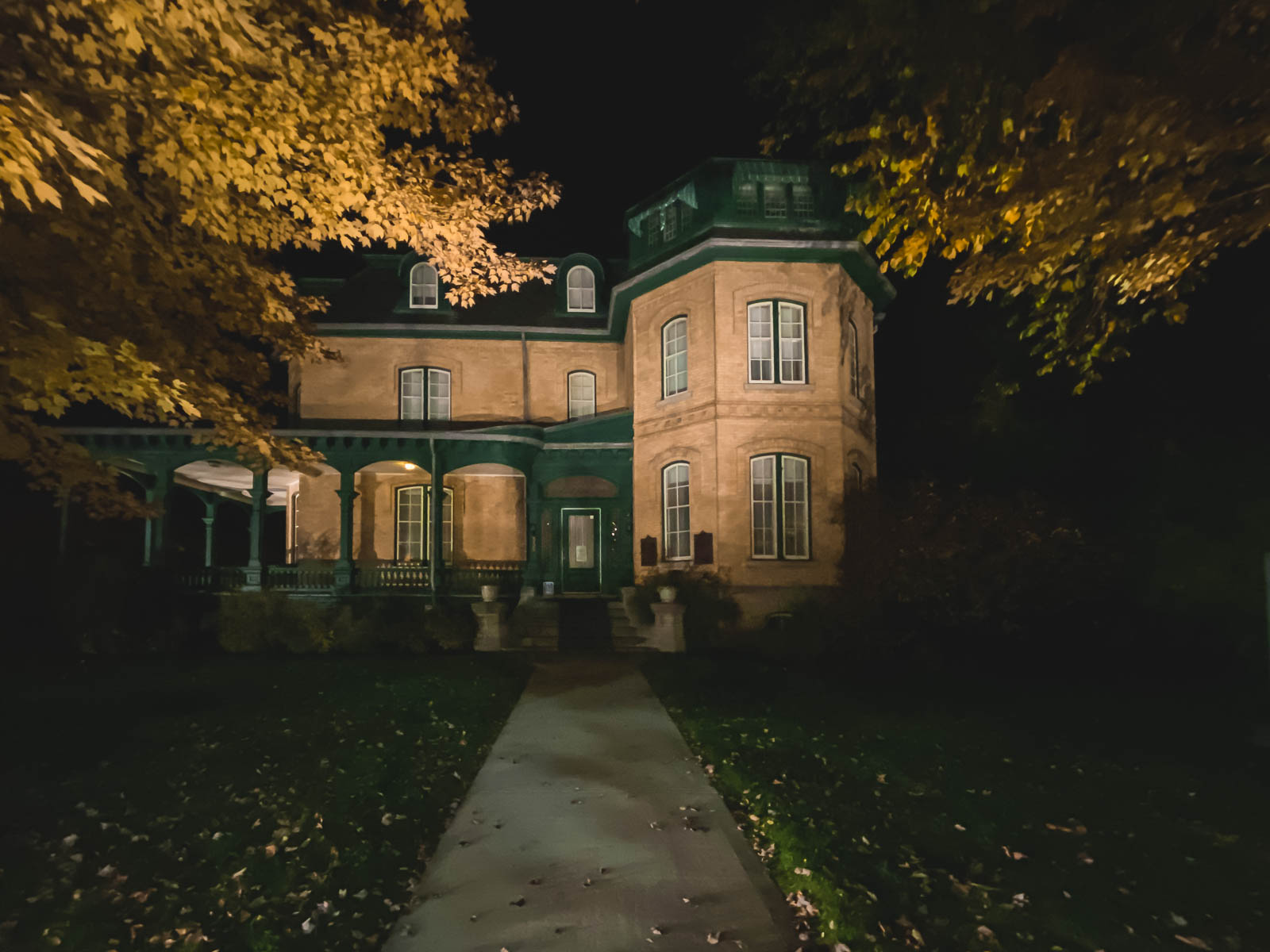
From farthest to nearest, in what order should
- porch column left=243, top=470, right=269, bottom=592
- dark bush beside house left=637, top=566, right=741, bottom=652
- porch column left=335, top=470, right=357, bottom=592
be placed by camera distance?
porch column left=335, top=470, right=357, bottom=592, porch column left=243, top=470, right=269, bottom=592, dark bush beside house left=637, top=566, right=741, bottom=652

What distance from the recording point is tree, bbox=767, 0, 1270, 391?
5.27 metres

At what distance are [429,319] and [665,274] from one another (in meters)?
7.17

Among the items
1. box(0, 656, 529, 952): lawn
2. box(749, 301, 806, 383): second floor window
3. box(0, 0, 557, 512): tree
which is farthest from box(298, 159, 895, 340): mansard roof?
box(0, 656, 529, 952): lawn

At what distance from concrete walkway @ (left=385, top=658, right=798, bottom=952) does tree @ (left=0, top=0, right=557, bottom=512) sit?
14.1ft

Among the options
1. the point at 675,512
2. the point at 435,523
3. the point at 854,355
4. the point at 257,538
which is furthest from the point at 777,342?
the point at 257,538

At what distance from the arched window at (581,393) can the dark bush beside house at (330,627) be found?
7.79 metres

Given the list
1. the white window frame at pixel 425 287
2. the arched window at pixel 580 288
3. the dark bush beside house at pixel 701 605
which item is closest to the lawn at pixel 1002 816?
the dark bush beside house at pixel 701 605

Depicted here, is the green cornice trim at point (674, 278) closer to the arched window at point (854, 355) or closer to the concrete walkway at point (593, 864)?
the arched window at point (854, 355)

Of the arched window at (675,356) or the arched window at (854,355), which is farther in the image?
the arched window at (675,356)

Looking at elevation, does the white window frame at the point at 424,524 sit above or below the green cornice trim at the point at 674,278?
below

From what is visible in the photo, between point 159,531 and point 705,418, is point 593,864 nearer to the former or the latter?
point 705,418

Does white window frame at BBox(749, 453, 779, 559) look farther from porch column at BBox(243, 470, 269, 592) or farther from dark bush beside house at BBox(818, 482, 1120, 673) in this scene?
porch column at BBox(243, 470, 269, 592)

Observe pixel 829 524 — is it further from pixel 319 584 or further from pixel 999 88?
pixel 319 584

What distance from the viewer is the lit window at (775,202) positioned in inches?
629
